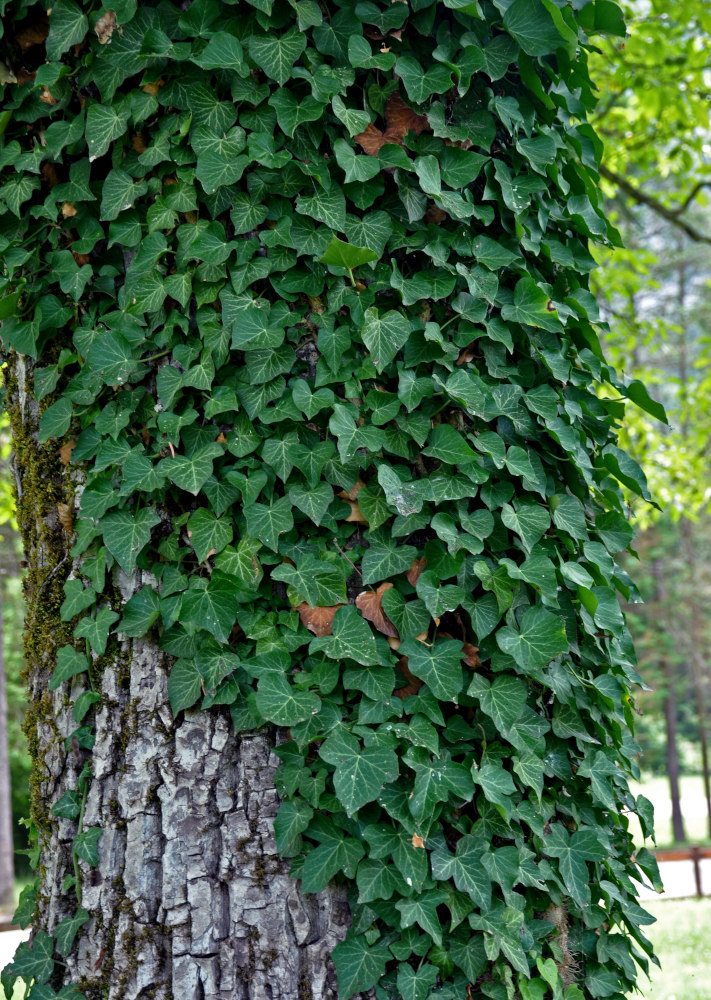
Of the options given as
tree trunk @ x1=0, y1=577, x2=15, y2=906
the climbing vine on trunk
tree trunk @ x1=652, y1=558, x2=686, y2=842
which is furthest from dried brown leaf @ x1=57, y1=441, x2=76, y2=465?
tree trunk @ x1=652, y1=558, x2=686, y2=842

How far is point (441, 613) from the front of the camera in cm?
154

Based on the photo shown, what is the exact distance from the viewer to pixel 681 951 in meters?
5.78

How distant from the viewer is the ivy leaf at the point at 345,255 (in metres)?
1.50

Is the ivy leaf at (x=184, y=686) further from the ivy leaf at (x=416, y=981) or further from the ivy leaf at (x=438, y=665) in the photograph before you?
the ivy leaf at (x=416, y=981)

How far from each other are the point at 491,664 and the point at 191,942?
819 millimetres

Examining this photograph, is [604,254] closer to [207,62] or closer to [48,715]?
[207,62]

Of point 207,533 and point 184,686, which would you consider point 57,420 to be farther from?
point 184,686

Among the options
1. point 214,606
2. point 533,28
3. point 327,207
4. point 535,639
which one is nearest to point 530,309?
point 327,207

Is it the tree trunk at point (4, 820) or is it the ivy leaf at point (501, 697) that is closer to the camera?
the ivy leaf at point (501, 697)

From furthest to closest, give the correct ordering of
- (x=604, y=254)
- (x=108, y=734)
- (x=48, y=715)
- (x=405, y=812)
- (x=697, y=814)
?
1. (x=697, y=814)
2. (x=604, y=254)
3. (x=48, y=715)
4. (x=108, y=734)
5. (x=405, y=812)

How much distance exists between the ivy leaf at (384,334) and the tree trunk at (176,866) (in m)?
0.71

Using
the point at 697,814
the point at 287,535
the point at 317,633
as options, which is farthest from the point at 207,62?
the point at 697,814

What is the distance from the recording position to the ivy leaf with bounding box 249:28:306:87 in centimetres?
157

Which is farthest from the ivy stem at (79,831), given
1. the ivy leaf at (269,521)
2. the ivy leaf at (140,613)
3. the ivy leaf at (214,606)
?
the ivy leaf at (269,521)
